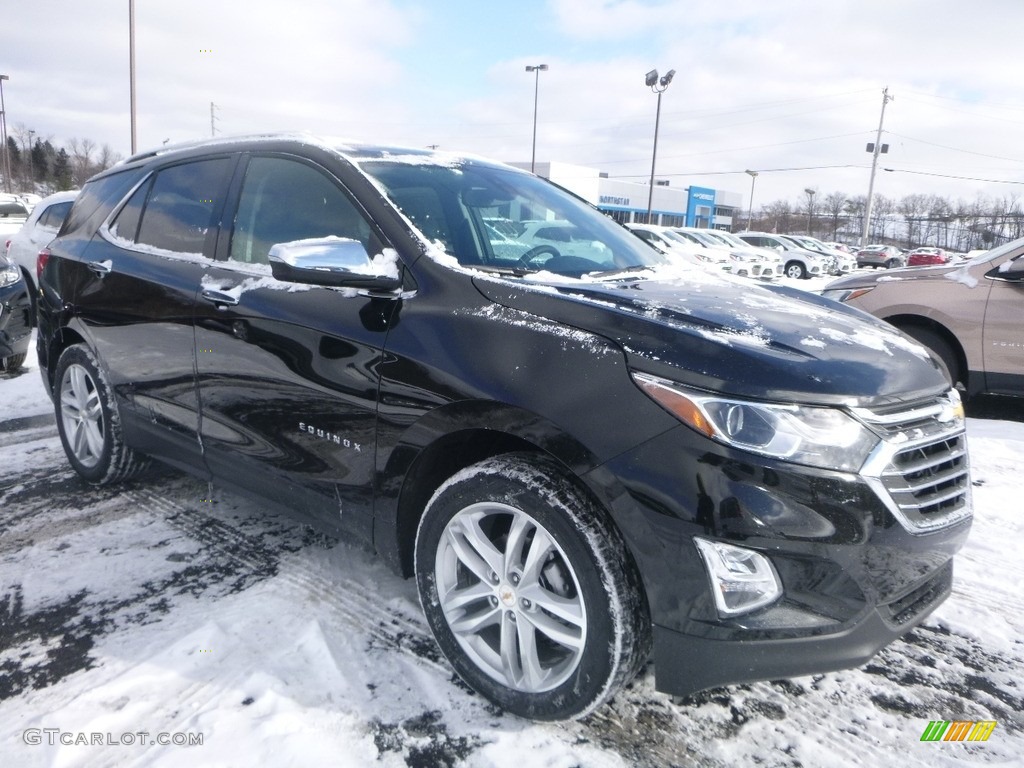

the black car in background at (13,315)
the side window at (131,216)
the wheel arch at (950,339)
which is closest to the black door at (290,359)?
the side window at (131,216)

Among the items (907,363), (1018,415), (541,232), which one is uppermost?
(541,232)

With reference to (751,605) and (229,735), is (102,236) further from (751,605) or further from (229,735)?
(751,605)

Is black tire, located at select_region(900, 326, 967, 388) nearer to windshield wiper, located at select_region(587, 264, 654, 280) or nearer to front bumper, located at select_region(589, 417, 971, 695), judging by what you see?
windshield wiper, located at select_region(587, 264, 654, 280)

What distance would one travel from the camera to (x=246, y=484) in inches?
115

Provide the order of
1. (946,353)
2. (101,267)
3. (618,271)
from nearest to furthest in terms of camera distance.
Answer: (618,271)
(101,267)
(946,353)

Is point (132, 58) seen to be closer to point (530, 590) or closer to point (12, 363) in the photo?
point (12, 363)

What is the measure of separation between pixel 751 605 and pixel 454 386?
0.98 metres

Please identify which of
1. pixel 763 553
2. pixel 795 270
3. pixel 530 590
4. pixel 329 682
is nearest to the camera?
pixel 763 553

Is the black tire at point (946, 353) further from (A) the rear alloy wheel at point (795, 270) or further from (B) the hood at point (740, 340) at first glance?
(A) the rear alloy wheel at point (795, 270)

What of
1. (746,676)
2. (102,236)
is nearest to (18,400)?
(102,236)

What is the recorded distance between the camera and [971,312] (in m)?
5.54

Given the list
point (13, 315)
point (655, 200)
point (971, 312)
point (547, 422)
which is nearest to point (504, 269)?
point (547, 422)

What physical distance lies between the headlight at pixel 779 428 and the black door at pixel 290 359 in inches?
40.9

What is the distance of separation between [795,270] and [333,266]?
93.3 feet
